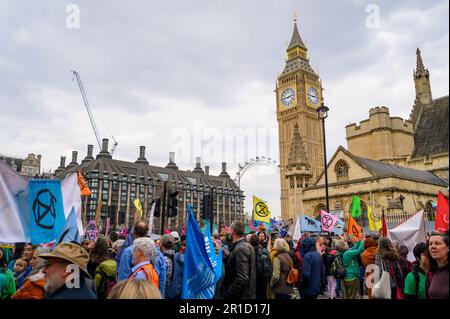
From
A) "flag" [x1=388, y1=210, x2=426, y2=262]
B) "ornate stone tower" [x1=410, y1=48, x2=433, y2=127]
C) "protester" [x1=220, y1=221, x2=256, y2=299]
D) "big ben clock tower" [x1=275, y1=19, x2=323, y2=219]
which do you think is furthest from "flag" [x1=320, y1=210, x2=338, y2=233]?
"big ben clock tower" [x1=275, y1=19, x2=323, y2=219]

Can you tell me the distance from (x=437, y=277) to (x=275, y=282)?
4573 mm

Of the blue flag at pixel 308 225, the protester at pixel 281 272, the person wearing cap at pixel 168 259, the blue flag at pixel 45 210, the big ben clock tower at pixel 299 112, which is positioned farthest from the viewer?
the big ben clock tower at pixel 299 112

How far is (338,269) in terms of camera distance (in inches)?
338

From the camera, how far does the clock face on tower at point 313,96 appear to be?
87.4 meters

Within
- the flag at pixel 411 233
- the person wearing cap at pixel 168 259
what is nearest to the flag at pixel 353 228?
the flag at pixel 411 233

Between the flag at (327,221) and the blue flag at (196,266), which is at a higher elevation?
the flag at (327,221)

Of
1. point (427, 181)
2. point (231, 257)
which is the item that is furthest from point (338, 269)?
point (427, 181)

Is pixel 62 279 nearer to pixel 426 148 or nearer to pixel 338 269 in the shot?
pixel 338 269

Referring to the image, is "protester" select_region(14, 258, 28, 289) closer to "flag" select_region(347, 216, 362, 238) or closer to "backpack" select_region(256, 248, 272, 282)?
"backpack" select_region(256, 248, 272, 282)

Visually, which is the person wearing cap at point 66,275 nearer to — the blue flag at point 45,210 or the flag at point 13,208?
the flag at point 13,208

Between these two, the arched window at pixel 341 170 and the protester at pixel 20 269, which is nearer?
the protester at pixel 20 269

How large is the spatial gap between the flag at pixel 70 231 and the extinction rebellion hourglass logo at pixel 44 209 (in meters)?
0.33

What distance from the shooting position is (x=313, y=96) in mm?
89125
